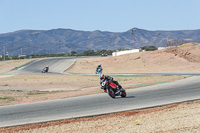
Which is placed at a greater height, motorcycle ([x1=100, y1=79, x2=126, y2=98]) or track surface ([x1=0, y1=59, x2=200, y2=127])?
motorcycle ([x1=100, y1=79, x2=126, y2=98])

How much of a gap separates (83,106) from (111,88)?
2.99 meters

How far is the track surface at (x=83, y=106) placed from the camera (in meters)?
13.4

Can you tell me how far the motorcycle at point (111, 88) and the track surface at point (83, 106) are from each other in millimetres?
277

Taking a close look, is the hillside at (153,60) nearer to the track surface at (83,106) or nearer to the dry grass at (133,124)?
the track surface at (83,106)

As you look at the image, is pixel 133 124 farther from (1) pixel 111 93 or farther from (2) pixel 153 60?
(2) pixel 153 60

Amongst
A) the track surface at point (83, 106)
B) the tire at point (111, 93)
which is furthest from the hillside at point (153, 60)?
the tire at point (111, 93)

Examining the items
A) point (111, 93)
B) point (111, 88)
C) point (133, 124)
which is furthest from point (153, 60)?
point (133, 124)

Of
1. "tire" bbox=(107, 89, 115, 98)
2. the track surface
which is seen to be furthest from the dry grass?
"tire" bbox=(107, 89, 115, 98)

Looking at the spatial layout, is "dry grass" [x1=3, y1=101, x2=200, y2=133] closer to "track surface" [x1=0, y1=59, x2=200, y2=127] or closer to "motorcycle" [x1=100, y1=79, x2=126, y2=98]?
"track surface" [x1=0, y1=59, x2=200, y2=127]

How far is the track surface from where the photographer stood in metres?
13.4

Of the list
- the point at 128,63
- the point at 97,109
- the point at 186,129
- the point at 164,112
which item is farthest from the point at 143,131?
the point at 128,63

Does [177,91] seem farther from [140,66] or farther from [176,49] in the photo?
[176,49]

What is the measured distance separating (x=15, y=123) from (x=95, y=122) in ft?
10.1

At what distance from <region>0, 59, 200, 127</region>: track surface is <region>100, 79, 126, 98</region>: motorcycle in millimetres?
277
